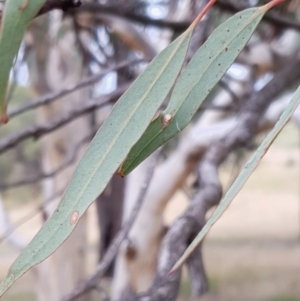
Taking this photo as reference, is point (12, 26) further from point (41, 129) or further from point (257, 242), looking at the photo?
point (257, 242)

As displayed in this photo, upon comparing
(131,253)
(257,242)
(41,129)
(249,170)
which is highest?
(249,170)

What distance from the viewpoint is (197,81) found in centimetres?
30

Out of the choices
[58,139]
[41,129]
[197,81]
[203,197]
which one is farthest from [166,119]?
[58,139]

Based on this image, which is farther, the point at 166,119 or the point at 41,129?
the point at 41,129

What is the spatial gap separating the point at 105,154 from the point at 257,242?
15.4ft

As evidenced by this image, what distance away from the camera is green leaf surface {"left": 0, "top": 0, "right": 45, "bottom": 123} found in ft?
0.77

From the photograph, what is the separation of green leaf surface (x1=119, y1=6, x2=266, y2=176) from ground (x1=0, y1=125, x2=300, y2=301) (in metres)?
2.13

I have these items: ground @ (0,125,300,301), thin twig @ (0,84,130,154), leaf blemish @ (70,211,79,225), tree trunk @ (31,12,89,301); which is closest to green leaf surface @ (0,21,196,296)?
leaf blemish @ (70,211,79,225)

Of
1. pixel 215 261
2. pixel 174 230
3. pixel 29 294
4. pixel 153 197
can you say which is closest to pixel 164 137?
pixel 174 230

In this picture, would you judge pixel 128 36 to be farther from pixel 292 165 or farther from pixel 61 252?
pixel 292 165

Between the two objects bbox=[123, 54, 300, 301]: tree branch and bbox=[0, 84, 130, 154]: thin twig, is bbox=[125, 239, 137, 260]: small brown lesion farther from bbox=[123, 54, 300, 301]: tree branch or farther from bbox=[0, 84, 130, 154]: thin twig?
bbox=[123, 54, 300, 301]: tree branch

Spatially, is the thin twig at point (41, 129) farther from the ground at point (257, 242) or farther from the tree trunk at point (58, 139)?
the ground at point (257, 242)

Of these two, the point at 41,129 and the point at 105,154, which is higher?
the point at 105,154

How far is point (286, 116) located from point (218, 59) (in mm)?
79
